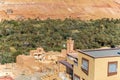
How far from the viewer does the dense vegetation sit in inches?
1523

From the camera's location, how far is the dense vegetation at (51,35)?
38.7m

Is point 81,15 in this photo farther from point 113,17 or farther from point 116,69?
point 116,69

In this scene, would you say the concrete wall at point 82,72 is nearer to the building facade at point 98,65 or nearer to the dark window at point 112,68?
the building facade at point 98,65

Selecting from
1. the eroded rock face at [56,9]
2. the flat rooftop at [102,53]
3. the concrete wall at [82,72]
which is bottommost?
the concrete wall at [82,72]

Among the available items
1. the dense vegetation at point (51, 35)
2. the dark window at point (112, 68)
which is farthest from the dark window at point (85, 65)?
the dense vegetation at point (51, 35)

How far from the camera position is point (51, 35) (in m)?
46.1

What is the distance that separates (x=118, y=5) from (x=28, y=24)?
2853 centimetres

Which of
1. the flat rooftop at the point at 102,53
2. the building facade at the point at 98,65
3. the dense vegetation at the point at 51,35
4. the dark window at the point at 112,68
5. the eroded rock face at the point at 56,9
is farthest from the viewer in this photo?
the eroded rock face at the point at 56,9

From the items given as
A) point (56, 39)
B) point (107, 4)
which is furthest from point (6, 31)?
point (107, 4)

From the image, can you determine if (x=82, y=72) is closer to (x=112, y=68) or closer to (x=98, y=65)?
(x=98, y=65)

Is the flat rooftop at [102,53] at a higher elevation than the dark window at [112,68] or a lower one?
higher

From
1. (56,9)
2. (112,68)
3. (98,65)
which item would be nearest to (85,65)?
(98,65)

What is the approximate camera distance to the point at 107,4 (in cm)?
7219

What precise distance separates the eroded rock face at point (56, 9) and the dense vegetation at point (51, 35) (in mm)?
4401
